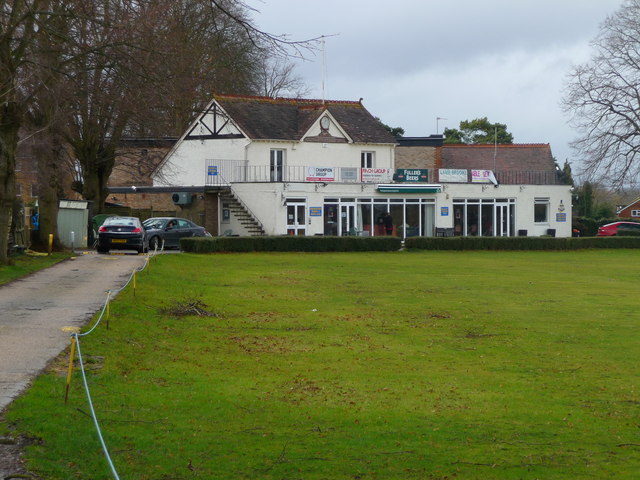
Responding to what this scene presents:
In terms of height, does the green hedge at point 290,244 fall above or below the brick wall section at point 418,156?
below

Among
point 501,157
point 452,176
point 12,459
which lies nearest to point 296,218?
point 452,176

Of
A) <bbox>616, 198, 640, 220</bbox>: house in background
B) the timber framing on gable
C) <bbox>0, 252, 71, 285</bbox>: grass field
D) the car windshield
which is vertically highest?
the timber framing on gable

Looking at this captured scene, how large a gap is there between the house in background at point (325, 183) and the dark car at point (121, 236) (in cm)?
1585

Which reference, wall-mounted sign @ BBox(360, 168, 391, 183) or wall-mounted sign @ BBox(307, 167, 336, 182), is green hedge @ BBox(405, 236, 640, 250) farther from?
wall-mounted sign @ BBox(307, 167, 336, 182)

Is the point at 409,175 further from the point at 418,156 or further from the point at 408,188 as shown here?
the point at 418,156

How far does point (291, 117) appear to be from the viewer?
192 ft

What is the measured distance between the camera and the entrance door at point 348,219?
54.0 m

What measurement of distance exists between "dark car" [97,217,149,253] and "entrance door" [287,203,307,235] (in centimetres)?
1643

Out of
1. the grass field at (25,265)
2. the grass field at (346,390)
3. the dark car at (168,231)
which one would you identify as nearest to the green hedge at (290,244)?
the dark car at (168,231)

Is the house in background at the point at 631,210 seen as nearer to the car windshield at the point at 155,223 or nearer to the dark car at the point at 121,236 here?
the car windshield at the point at 155,223

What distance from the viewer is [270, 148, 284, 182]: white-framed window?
55.8 metres

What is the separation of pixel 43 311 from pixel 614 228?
5852 centimetres

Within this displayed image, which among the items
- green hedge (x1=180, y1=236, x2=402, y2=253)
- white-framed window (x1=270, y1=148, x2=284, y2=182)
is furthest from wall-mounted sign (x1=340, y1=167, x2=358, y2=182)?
green hedge (x1=180, y1=236, x2=402, y2=253)

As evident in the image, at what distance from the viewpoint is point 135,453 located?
8070 mm
